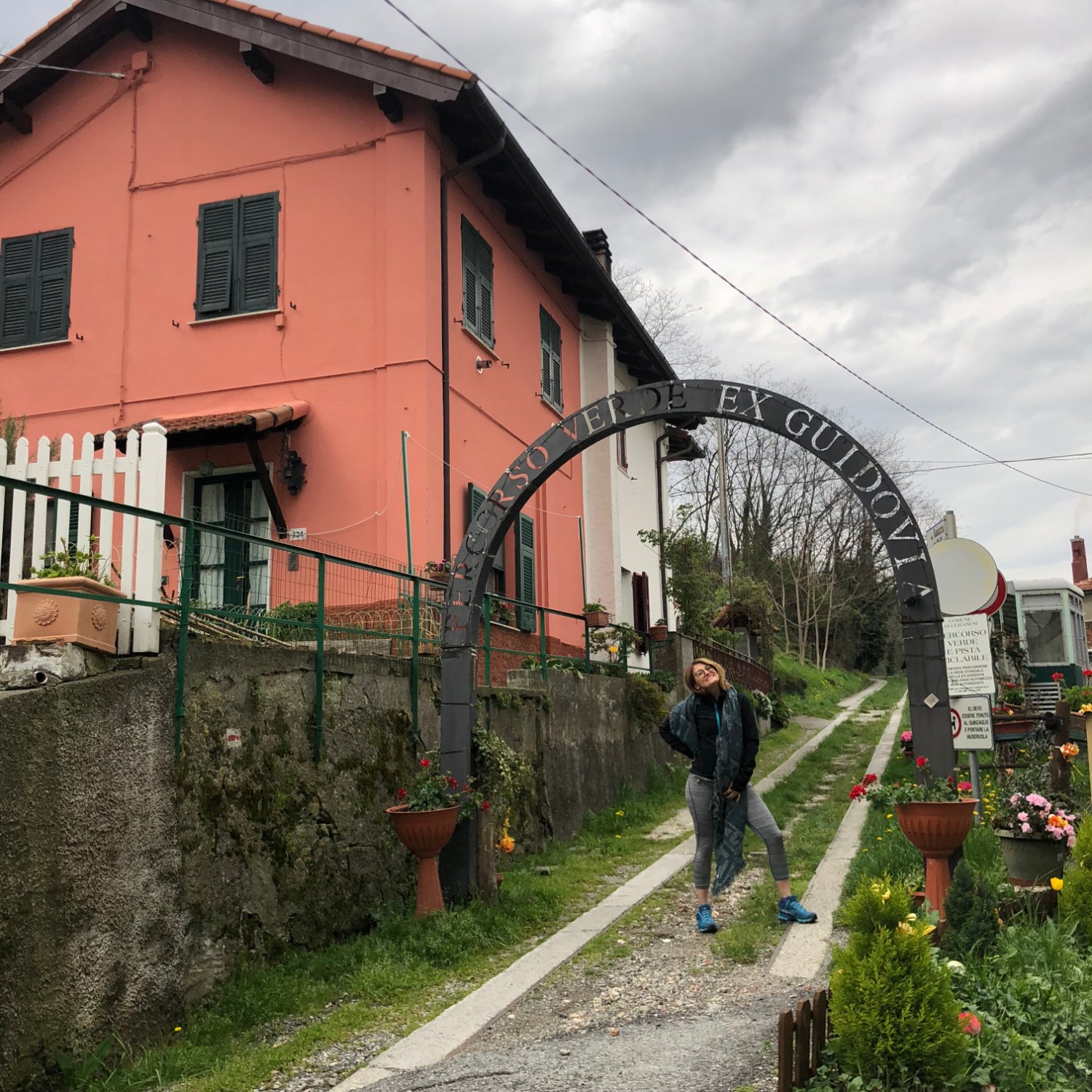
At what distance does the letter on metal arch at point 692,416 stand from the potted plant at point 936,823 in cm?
27

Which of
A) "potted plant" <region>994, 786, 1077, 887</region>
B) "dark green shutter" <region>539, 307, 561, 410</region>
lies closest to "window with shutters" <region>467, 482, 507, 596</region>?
"dark green shutter" <region>539, 307, 561, 410</region>

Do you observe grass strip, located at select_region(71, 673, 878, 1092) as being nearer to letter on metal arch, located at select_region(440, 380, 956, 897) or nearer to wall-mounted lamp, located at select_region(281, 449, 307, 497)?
letter on metal arch, located at select_region(440, 380, 956, 897)

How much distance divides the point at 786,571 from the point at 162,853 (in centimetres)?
4002

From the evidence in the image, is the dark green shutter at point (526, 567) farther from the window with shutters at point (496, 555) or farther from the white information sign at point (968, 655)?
the white information sign at point (968, 655)

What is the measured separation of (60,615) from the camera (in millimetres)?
5340

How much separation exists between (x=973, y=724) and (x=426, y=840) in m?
3.95

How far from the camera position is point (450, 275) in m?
12.9

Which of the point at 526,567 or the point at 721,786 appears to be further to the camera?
the point at 526,567

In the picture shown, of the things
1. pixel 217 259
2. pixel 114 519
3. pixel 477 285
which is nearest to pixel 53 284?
pixel 217 259

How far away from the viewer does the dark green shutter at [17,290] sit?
535 inches

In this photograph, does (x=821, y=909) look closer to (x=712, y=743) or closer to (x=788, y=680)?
(x=712, y=743)

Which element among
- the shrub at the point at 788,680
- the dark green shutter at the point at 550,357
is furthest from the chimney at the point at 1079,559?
the dark green shutter at the point at 550,357

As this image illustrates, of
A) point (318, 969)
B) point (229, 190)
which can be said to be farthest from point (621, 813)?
point (229, 190)

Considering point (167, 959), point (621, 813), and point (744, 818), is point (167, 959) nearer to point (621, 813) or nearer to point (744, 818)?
point (744, 818)
